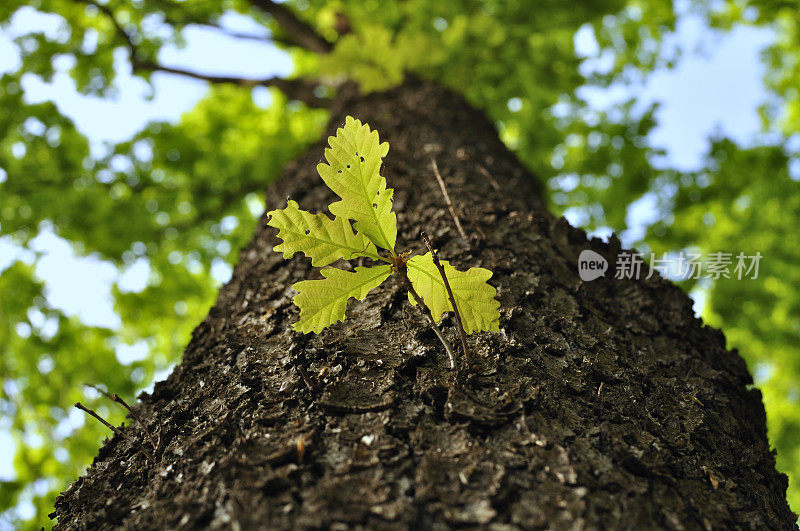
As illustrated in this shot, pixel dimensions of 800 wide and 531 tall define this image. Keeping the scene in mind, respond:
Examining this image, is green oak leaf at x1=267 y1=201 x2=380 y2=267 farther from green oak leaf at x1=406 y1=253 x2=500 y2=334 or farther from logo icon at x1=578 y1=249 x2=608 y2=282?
logo icon at x1=578 y1=249 x2=608 y2=282

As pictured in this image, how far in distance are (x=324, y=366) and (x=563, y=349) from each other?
0.56 meters

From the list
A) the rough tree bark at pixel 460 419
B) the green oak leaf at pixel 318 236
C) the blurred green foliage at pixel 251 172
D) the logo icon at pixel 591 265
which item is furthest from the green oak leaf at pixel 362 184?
the blurred green foliage at pixel 251 172

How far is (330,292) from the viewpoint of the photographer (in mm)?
1038

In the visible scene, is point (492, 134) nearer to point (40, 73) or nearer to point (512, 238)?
point (512, 238)

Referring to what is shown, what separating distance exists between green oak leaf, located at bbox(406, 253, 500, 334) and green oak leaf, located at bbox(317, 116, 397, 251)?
9 centimetres

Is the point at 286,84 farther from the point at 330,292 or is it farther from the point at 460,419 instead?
the point at 460,419

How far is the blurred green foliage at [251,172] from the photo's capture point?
149 inches

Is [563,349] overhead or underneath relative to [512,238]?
underneath

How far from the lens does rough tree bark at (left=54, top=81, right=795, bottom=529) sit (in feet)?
2.69

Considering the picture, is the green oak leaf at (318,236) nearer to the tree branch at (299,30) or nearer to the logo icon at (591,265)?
the logo icon at (591,265)

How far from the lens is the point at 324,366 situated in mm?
1133

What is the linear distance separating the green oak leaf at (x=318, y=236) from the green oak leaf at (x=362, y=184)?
22 mm

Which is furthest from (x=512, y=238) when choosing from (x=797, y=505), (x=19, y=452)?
(x=797, y=505)

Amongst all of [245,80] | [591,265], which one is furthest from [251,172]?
[591,265]
